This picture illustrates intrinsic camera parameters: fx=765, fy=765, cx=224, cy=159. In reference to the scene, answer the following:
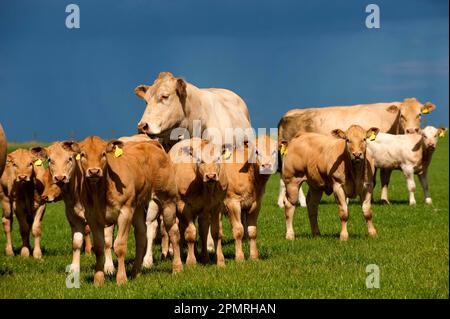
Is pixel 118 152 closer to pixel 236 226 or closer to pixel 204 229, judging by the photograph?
pixel 204 229

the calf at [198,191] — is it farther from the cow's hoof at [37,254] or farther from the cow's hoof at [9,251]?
the cow's hoof at [9,251]

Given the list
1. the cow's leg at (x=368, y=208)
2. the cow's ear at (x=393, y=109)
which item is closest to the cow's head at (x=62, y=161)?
the cow's leg at (x=368, y=208)

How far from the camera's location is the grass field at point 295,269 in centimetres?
966

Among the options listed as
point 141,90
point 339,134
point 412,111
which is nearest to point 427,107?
point 412,111

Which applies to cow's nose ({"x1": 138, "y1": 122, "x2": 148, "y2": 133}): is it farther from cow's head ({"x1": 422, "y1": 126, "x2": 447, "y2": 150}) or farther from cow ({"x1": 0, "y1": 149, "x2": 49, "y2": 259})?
cow's head ({"x1": 422, "y1": 126, "x2": 447, "y2": 150})

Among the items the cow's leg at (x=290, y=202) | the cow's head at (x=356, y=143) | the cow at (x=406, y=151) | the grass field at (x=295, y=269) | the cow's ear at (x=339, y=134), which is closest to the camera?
the grass field at (x=295, y=269)

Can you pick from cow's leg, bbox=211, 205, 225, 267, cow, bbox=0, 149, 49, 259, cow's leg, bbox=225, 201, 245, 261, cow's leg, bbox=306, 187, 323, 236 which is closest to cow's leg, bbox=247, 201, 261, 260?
cow's leg, bbox=225, 201, 245, 261

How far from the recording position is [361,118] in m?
25.5

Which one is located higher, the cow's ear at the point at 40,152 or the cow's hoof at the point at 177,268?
the cow's ear at the point at 40,152

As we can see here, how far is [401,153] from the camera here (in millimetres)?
24484

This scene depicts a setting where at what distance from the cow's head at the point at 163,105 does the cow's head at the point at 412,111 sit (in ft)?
40.5

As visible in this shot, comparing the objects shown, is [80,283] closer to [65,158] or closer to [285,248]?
[65,158]

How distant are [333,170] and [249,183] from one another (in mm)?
3237
